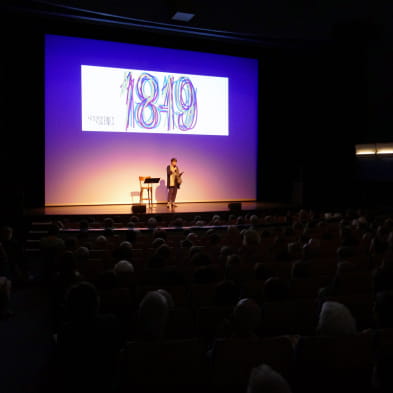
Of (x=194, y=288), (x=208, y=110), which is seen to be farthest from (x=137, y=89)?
(x=194, y=288)

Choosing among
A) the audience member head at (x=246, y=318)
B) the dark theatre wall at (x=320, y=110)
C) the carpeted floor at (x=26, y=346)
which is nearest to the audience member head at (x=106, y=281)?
the carpeted floor at (x=26, y=346)

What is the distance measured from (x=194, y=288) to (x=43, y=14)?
356 inches

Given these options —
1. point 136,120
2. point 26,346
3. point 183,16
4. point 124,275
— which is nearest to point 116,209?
point 136,120

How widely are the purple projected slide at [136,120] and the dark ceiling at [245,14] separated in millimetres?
1264

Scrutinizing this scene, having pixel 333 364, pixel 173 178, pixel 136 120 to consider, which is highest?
pixel 136 120

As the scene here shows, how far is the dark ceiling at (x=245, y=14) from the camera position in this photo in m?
10.2

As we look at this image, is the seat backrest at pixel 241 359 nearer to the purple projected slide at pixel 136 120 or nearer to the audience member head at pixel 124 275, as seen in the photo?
the audience member head at pixel 124 275

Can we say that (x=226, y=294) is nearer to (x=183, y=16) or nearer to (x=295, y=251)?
(x=295, y=251)

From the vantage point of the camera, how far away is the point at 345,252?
15.6ft

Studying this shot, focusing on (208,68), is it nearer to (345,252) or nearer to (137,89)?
(137,89)

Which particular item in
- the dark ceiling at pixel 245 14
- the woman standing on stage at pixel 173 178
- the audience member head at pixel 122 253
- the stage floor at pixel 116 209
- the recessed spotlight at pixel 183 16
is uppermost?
the dark ceiling at pixel 245 14

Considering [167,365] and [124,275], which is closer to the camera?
[167,365]

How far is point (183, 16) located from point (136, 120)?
2.88 metres

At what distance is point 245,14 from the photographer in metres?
11.2
